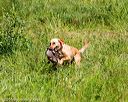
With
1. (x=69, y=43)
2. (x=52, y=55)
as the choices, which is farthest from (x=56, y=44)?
(x=69, y=43)

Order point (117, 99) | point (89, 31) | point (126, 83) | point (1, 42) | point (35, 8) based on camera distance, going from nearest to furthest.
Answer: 1. point (117, 99)
2. point (126, 83)
3. point (1, 42)
4. point (89, 31)
5. point (35, 8)

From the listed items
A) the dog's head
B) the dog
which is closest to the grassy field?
the dog

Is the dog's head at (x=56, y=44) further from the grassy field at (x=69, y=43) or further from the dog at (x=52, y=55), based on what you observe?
the grassy field at (x=69, y=43)

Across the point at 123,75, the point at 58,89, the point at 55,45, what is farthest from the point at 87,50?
the point at 58,89

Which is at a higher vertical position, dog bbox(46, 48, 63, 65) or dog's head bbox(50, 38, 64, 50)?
dog's head bbox(50, 38, 64, 50)

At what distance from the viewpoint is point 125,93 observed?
535cm

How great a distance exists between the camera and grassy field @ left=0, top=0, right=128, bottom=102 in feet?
17.6

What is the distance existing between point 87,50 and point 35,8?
120 inches

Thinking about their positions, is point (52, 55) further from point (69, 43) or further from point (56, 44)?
point (69, 43)

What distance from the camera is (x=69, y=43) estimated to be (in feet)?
26.4

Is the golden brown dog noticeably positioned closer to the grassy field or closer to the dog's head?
the dog's head

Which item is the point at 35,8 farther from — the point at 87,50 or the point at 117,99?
the point at 117,99

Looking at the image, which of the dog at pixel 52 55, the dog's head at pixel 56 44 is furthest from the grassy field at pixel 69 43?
the dog's head at pixel 56 44

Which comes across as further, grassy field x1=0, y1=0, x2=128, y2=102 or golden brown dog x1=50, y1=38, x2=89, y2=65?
golden brown dog x1=50, y1=38, x2=89, y2=65
